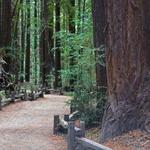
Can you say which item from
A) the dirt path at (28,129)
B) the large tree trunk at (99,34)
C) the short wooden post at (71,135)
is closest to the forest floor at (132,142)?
the short wooden post at (71,135)

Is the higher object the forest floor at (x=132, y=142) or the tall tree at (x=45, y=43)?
the tall tree at (x=45, y=43)

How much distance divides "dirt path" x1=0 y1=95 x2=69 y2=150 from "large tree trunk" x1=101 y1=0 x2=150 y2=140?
74.0 inches

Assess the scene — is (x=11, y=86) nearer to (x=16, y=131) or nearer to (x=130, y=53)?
(x=16, y=131)

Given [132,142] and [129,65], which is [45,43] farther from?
[132,142]

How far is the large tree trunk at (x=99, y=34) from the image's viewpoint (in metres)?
14.8

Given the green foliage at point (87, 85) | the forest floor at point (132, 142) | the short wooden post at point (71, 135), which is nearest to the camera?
the forest floor at point (132, 142)

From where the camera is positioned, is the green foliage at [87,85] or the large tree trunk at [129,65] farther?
the green foliage at [87,85]

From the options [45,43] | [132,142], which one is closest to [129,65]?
[132,142]

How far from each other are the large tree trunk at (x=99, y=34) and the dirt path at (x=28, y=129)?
2.27m

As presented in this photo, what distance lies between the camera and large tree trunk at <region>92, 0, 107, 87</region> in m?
14.8

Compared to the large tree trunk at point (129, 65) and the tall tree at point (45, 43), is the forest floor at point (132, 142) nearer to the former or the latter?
the large tree trunk at point (129, 65)

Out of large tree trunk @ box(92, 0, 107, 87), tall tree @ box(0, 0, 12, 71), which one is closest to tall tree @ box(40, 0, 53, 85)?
tall tree @ box(0, 0, 12, 71)

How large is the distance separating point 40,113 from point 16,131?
5361 millimetres

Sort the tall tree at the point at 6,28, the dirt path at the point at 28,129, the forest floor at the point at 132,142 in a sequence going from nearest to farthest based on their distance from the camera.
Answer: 1. the forest floor at the point at 132,142
2. the dirt path at the point at 28,129
3. the tall tree at the point at 6,28
